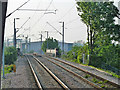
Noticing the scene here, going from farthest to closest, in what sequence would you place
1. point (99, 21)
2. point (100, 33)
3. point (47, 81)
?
point (100, 33), point (99, 21), point (47, 81)

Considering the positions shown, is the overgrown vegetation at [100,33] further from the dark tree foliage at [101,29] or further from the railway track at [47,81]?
the railway track at [47,81]

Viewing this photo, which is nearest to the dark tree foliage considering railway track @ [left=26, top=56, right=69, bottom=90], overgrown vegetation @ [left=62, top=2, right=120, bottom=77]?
overgrown vegetation @ [left=62, top=2, right=120, bottom=77]

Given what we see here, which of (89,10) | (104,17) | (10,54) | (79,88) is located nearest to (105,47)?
(89,10)

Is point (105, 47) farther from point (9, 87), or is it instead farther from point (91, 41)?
point (9, 87)

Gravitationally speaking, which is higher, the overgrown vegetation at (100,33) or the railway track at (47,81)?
the overgrown vegetation at (100,33)

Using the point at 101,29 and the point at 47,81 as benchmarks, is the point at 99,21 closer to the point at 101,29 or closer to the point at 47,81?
the point at 101,29

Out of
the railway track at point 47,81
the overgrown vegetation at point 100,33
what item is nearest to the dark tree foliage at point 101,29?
the overgrown vegetation at point 100,33

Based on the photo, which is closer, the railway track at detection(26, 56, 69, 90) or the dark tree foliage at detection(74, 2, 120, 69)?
the railway track at detection(26, 56, 69, 90)

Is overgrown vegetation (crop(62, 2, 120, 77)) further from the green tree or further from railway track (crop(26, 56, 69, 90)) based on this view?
railway track (crop(26, 56, 69, 90))

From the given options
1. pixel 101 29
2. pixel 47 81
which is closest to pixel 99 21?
pixel 101 29

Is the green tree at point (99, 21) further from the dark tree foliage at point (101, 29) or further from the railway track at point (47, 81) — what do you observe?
the railway track at point (47, 81)

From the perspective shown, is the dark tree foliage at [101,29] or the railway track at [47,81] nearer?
the railway track at [47,81]

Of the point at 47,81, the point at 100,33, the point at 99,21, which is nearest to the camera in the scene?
the point at 47,81

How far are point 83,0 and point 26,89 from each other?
17.9 meters
